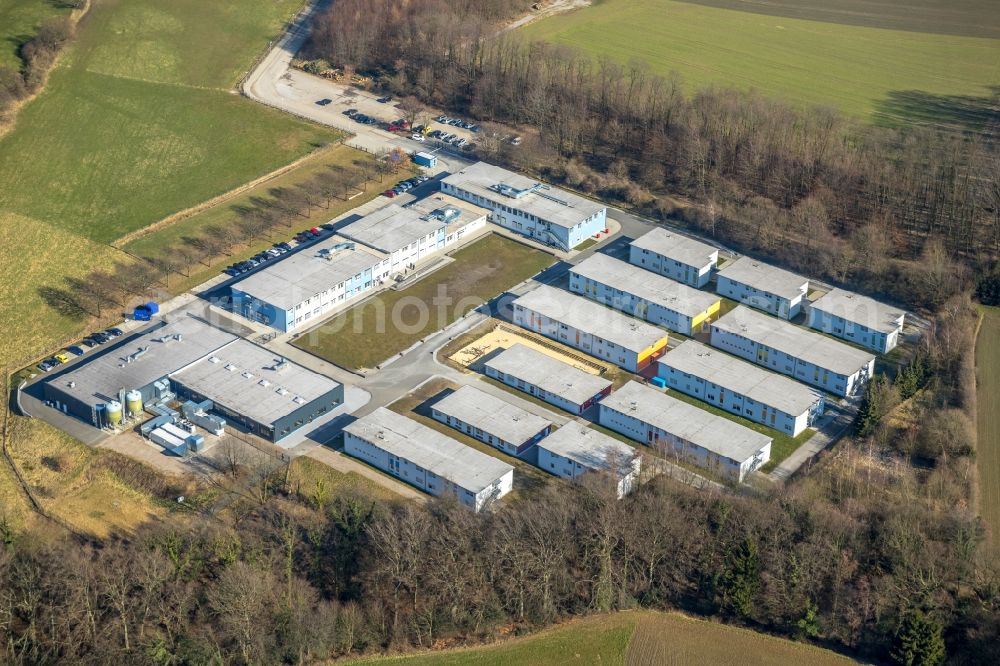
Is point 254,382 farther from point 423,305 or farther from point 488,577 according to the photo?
point 488,577

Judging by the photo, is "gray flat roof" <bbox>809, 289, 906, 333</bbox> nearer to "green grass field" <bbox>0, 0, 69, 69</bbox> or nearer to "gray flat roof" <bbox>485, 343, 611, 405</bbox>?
"gray flat roof" <bbox>485, 343, 611, 405</bbox>

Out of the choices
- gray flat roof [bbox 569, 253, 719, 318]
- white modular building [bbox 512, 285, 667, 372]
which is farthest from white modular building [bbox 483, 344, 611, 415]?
gray flat roof [bbox 569, 253, 719, 318]

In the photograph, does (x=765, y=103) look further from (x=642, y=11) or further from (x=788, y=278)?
(x=642, y=11)

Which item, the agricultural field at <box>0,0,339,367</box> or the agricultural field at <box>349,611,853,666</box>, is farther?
the agricultural field at <box>0,0,339,367</box>

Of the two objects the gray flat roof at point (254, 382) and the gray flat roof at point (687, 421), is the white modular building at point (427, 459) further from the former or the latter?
the gray flat roof at point (687, 421)

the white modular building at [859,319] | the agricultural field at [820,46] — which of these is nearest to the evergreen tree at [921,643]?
the white modular building at [859,319]

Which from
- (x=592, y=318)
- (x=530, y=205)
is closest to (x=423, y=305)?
(x=592, y=318)
